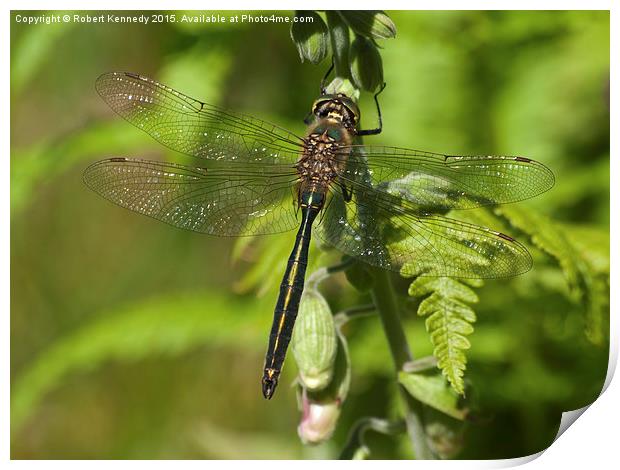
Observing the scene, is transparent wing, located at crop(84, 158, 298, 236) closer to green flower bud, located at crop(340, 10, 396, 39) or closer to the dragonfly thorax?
the dragonfly thorax

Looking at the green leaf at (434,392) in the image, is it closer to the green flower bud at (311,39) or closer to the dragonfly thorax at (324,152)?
the dragonfly thorax at (324,152)

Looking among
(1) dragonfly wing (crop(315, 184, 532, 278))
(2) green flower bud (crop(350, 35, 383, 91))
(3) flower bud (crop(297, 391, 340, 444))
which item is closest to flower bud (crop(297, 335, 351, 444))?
(3) flower bud (crop(297, 391, 340, 444))

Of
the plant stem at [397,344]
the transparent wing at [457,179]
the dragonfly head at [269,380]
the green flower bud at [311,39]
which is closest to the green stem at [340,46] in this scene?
the green flower bud at [311,39]

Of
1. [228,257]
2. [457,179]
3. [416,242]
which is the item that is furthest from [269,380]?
[228,257]
